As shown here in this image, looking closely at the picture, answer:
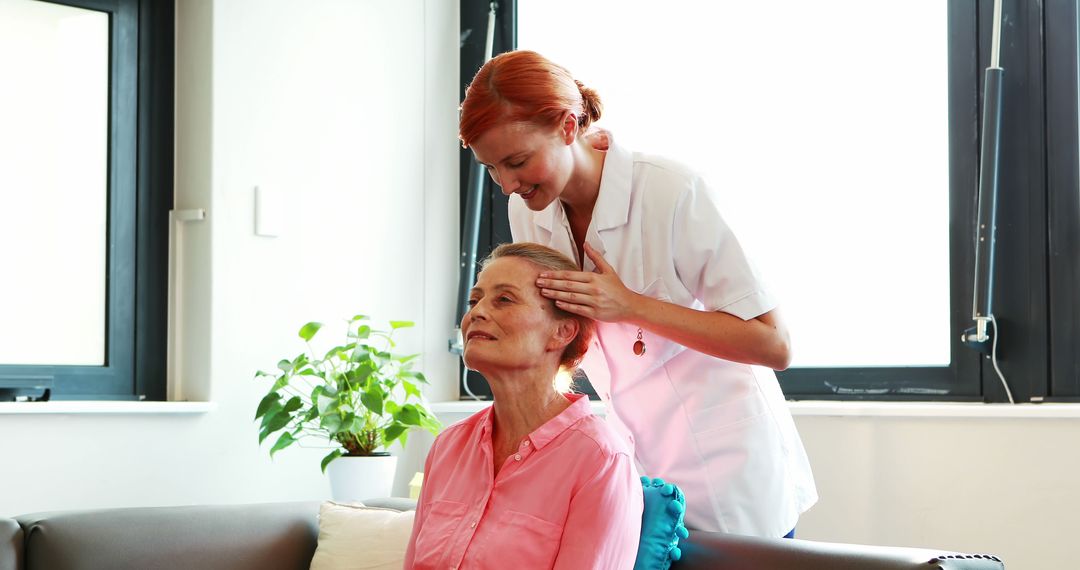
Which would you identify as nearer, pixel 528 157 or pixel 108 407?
pixel 528 157

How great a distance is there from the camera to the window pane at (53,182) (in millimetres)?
3053

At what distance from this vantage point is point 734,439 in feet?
5.94

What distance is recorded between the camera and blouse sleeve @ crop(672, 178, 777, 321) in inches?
68.5

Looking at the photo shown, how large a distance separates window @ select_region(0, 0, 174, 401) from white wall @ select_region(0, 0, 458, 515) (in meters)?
0.09

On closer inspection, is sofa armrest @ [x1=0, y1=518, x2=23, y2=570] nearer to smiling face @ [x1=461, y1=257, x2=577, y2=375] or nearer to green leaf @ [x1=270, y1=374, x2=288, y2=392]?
smiling face @ [x1=461, y1=257, x2=577, y2=375]

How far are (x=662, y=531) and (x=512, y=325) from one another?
0.39 m

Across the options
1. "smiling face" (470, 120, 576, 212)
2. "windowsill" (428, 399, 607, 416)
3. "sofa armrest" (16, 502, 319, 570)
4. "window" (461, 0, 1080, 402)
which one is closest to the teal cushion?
"smiling face" (470, 120, 576, 212)

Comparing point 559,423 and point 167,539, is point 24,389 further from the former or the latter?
point 559,423

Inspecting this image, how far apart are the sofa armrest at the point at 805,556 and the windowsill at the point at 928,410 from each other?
1.08 meters

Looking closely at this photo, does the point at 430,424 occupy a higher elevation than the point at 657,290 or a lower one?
lower

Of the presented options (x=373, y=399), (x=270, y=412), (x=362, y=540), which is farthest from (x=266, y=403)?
(x=362, y=540)

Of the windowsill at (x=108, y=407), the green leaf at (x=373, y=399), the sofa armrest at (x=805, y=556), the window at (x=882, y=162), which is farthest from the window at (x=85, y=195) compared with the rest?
the sofa armrest at (x=805, y=556)

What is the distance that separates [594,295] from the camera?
1.71 m

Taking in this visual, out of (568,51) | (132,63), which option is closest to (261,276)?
(132,63)
